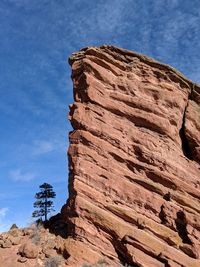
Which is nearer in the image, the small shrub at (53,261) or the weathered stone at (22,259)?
the small shrub at (53,261)

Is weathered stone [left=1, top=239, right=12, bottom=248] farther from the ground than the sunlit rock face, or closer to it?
closer to it

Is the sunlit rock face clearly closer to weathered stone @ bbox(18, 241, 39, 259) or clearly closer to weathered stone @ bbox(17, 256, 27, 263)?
weathered stone @ bbox(18, 241, 39, 259)

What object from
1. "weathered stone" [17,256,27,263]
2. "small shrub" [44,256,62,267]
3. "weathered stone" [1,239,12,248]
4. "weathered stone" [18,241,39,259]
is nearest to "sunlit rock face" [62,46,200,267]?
"small shrub" [44,256,62,267]

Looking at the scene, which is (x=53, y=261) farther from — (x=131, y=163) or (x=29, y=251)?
(x=131, y=163)

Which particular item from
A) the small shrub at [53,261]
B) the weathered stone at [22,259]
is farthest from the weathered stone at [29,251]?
the small shrub at [53,261]

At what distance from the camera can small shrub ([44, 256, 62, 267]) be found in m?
25.9

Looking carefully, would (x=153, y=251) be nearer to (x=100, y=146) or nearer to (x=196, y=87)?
(x=100, y=146)

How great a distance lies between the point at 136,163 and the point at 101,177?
3093mm

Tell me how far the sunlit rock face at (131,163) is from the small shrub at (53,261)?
73cm

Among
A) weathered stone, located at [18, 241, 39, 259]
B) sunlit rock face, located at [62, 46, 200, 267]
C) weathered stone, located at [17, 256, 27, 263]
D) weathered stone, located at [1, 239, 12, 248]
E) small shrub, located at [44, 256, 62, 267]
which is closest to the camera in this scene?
small shrub, located at [44, 256, 62, 267]

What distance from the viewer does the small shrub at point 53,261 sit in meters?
25.9

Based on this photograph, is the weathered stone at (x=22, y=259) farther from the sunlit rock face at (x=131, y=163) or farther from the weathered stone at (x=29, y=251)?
the sunlit rock face at (x=131, y=163)

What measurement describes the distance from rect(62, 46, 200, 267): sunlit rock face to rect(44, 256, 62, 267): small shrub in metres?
0.73

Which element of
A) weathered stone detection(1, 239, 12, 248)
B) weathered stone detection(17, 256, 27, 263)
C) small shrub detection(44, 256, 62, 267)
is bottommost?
small shrub detection(44, 256, 62, 267)
